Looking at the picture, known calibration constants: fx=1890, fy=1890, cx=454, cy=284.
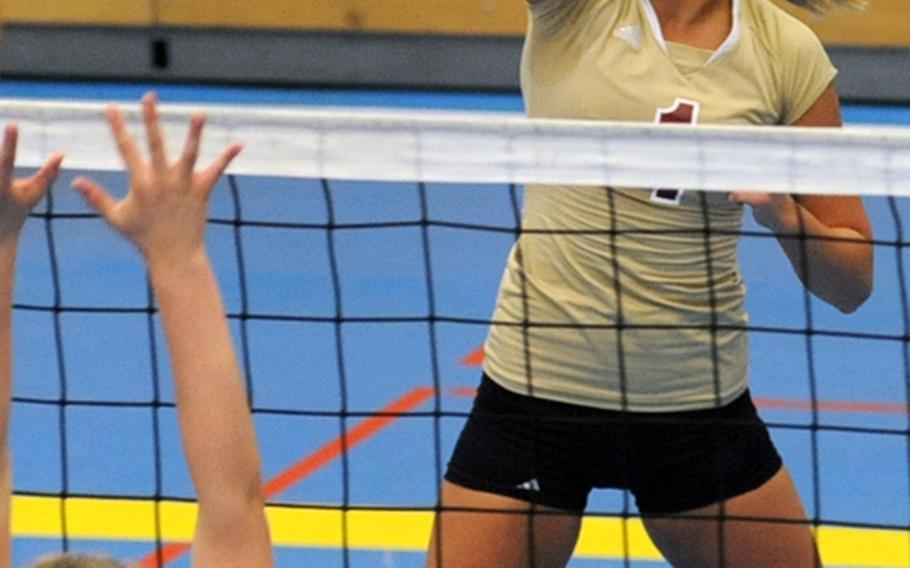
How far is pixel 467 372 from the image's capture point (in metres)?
5.83

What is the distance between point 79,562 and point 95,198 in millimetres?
354

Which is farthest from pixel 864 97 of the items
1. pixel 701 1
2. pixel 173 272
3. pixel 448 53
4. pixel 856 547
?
pixel 173 272

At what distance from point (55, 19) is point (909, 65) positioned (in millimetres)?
4515

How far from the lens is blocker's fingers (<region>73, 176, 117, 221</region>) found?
5.96 ft

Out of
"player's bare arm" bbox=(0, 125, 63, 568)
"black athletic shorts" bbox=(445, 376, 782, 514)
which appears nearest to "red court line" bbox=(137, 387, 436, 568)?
"black athletic shorts" bbox=(445, 376, 782, 514)

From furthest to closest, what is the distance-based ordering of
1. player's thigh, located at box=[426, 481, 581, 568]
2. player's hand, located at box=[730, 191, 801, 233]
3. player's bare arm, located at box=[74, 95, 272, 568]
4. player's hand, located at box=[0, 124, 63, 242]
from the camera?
player's thigh, located at box=[426, 481, 581, 568]
player's hand, located at box=[730, 191, 801, 233]
player's hand, located at box=[0, 124, 63, 242]
player's bare arm, located at box=[74, 95, 272, 568]

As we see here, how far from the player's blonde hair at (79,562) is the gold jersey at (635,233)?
3.58ft

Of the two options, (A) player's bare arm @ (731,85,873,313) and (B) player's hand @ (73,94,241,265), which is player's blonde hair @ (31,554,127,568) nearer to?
(B) player's hand @ (73,94,241,265)

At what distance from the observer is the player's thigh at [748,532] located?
283cm

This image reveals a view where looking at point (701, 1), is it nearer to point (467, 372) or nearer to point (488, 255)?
point (467, 372)

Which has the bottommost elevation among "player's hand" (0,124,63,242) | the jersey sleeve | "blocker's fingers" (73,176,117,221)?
"blocker's fingers" (73,176,117,221)

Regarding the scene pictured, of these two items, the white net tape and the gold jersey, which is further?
the gold jersey

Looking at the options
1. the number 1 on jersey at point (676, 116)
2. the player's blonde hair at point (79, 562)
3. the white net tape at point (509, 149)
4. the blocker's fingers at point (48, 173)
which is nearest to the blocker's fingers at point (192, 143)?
the blocker's fingers at point (48, 173)

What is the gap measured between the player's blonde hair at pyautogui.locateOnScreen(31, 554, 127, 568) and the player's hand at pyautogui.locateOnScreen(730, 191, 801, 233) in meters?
1.14
